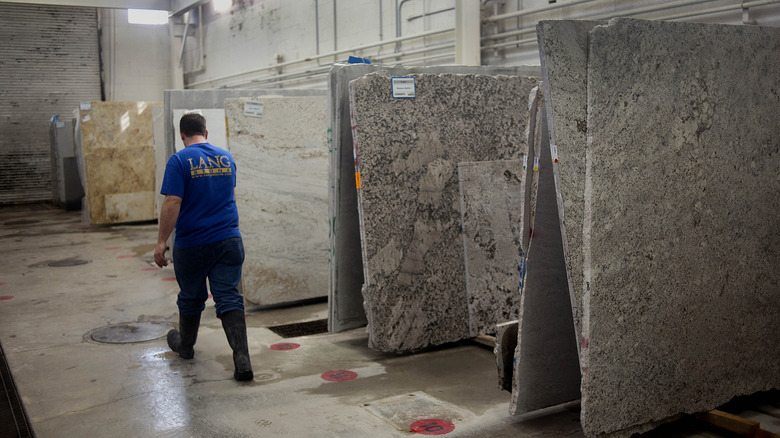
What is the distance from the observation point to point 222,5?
37.2ft

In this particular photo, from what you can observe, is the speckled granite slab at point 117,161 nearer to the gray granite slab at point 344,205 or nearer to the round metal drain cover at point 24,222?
the round metal drain cover at point 24,222

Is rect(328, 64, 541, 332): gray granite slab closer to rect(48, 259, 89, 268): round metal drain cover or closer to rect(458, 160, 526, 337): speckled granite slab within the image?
rect(458, 160, 526, 337): speckled granite slab

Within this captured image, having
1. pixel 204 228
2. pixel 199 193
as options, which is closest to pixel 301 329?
pixel 204 228

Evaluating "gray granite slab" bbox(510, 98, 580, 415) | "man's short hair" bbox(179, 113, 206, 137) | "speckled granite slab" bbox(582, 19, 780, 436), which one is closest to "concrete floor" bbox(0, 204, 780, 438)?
"gray granite slab" bbox(510, 98, 580, 415)

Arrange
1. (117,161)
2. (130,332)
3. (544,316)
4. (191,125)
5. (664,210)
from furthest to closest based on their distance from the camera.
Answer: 1. (117,161)
2. (130,332)
3. (191,125)
4. (544,316)
5. (664,210)

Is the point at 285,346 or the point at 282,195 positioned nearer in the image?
the point at 285,346

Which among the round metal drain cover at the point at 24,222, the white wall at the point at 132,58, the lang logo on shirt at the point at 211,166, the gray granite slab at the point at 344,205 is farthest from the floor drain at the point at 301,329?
the white wall at the point at 132,58

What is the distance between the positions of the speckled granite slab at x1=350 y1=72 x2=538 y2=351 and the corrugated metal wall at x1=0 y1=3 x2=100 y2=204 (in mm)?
11611

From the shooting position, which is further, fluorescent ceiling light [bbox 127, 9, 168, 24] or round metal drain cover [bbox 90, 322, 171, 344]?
fluorescent ceiling light [bbox 127, 9, 168, 24]

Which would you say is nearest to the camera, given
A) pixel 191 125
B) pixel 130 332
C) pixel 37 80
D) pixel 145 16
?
pixel 191 125

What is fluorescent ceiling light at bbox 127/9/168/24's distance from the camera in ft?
44.3

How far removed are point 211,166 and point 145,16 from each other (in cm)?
1149

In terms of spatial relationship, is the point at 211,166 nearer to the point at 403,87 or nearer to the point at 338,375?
the point at 403,87

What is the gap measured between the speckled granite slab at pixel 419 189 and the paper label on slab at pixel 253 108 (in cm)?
140
